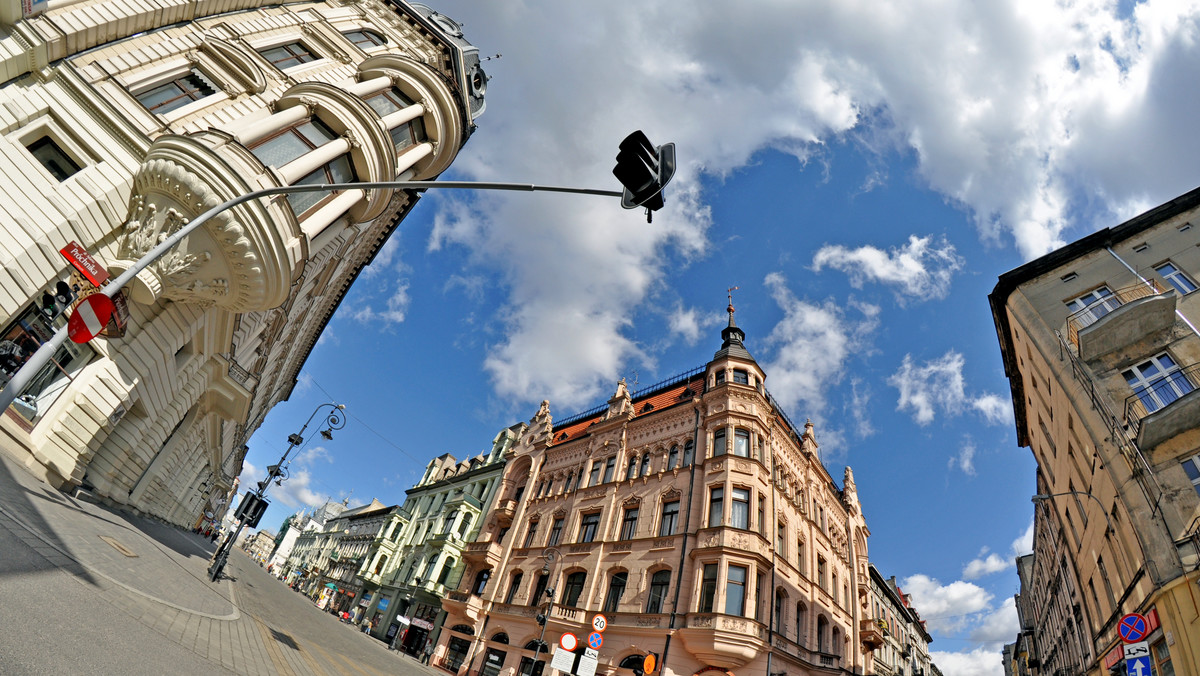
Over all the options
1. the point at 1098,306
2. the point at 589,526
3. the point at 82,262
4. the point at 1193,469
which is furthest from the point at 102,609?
the point at 1098,306

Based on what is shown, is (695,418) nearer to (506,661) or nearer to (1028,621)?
(506,661)

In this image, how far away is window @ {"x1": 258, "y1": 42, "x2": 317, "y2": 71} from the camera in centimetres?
1967

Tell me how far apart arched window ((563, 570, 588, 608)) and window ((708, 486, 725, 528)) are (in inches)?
300

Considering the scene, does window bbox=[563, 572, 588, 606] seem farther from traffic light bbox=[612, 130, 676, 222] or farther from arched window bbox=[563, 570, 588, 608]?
traffic light bbox=[612, 130, 676, 222]

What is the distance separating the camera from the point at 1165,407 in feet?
47.6

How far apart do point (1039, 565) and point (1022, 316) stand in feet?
122

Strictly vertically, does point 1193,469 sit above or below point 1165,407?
below

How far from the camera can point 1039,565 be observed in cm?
4566

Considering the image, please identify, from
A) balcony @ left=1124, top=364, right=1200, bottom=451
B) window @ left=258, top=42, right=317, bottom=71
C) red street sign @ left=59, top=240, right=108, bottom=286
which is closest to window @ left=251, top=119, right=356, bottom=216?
window @ left=258, top=42, right=317, bottom=71

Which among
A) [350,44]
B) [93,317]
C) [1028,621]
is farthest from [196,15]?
[1028,621]

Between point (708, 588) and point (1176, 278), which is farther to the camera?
point (708, 588)

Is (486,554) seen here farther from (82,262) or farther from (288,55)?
(288,55)

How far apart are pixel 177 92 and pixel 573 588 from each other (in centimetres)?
2762

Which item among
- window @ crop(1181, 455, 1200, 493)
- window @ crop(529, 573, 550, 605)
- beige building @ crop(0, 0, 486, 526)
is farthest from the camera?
window @ crop(529, 573, 550, 605)
